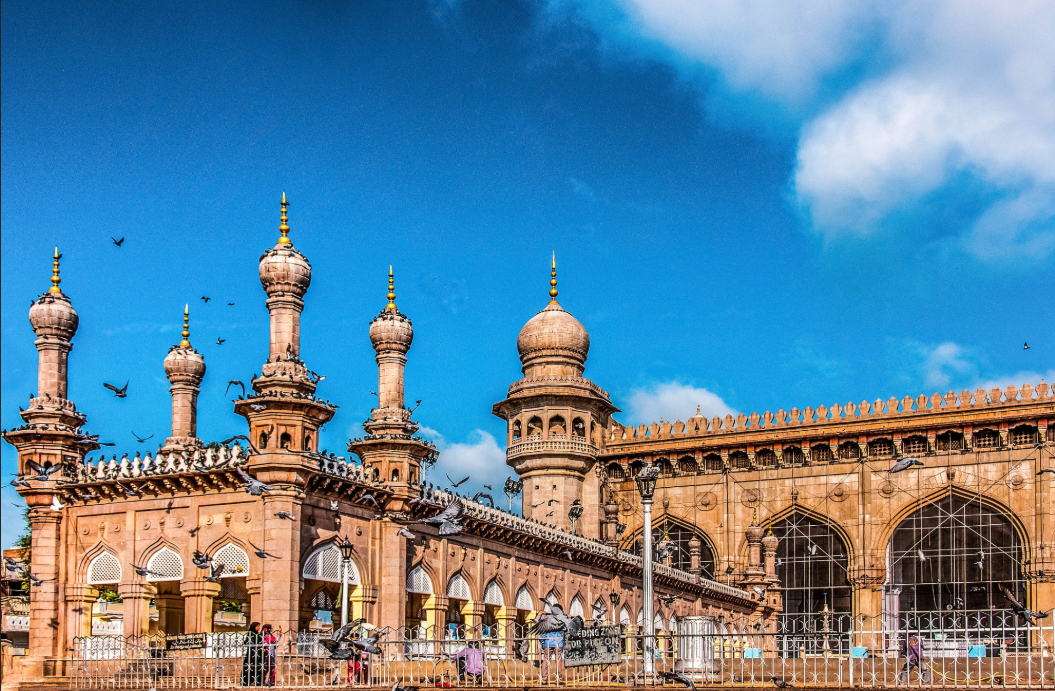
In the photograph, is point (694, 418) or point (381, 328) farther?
point (694, 418)

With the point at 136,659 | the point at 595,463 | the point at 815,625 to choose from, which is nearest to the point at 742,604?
the point at 815,625

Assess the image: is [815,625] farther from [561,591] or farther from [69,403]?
[69,403]

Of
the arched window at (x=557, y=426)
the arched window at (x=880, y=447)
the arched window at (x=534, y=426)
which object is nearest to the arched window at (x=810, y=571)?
the arched window at (x=880, y=447)

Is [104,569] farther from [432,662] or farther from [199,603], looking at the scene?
[432,662]

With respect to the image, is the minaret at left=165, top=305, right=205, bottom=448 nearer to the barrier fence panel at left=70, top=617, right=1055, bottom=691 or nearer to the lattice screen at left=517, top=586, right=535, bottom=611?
the barrier fence panel at left=70, top=617, right=1055, bottom=691

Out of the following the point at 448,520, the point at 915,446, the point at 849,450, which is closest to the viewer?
the point at 448,520

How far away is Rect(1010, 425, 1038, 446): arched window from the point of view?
39875 mm

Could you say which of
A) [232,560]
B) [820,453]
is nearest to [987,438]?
[820,453]

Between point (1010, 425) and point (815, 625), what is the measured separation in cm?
965

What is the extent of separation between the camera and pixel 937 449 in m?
41.3

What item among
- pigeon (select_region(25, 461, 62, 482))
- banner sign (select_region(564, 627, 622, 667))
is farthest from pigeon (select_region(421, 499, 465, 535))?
pigeon (select_region(25, 461, 62, 482))

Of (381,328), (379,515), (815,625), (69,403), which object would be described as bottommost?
(815,625)

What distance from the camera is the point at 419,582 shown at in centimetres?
2523

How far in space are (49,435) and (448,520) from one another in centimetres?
790
